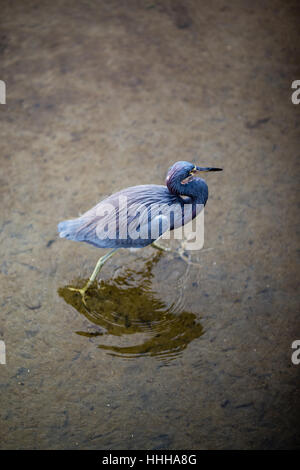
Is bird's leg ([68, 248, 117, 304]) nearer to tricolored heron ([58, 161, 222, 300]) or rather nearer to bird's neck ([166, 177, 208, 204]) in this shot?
tricolored heron ([58, 161, 222, 300])

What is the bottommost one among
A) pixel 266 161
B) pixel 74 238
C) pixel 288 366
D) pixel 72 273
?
pixel 288 366

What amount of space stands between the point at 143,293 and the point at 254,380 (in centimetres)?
100

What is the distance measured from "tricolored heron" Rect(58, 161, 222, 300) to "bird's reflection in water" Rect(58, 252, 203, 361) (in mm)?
384

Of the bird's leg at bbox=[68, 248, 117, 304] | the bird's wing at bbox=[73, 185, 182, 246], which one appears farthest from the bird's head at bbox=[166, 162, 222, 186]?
the bird's leg at bbox=[68, 248, 117, 304]

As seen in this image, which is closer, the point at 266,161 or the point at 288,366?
the point at 288,366

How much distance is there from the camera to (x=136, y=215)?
3238mm

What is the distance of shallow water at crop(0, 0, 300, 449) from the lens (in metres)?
3.04

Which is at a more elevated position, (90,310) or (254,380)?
(90,310)

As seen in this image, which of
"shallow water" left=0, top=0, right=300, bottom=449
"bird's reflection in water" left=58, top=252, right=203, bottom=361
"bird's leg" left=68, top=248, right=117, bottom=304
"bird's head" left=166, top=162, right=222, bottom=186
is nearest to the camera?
"shallow water" left=0, top=0, right=300, bottom=449

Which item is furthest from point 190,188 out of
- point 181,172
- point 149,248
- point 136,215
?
point 149,248

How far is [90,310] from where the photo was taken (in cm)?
343

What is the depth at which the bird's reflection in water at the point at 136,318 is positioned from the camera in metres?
3.28

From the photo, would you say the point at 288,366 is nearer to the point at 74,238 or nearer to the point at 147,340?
the point at 147,340
